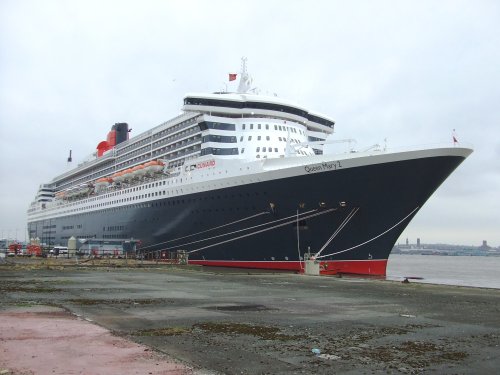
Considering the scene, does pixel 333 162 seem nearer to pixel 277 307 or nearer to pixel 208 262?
pixel 208 262

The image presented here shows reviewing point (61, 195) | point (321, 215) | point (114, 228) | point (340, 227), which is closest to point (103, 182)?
point (114, 228)

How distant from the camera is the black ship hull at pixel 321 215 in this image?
80.2 ft

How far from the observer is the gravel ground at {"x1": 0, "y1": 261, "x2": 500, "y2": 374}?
570 centimetres

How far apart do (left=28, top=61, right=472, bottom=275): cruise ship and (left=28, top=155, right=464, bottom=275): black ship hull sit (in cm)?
5

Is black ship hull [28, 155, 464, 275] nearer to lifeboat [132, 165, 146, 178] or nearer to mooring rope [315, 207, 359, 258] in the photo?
mooring rope [315, 207, 359, 258]

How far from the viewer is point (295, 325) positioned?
324 inches

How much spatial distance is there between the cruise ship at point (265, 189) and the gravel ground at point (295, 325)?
1066 centimetres

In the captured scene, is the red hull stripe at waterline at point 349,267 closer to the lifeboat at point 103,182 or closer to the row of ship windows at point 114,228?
the row of ship windows at point 114,228

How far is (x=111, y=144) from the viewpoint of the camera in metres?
61.4

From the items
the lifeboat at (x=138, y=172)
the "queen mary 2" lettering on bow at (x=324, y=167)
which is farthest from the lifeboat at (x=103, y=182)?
the "queen mary 2" lettering on bow at (x=324, y=167)

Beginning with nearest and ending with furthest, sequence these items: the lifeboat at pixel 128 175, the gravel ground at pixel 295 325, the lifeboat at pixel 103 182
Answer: the gravel ground at pixel 295 325 → the lifeboat at pixel 128 175 → the lifeboat at pixel 103 182

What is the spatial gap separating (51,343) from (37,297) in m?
5.86

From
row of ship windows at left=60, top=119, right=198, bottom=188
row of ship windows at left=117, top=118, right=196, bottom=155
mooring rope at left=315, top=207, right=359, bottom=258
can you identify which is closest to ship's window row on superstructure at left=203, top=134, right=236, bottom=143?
row of ship windows at left=60, top=119, right=198, bottom=188

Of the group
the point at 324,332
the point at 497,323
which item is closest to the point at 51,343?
the point at 324,332
